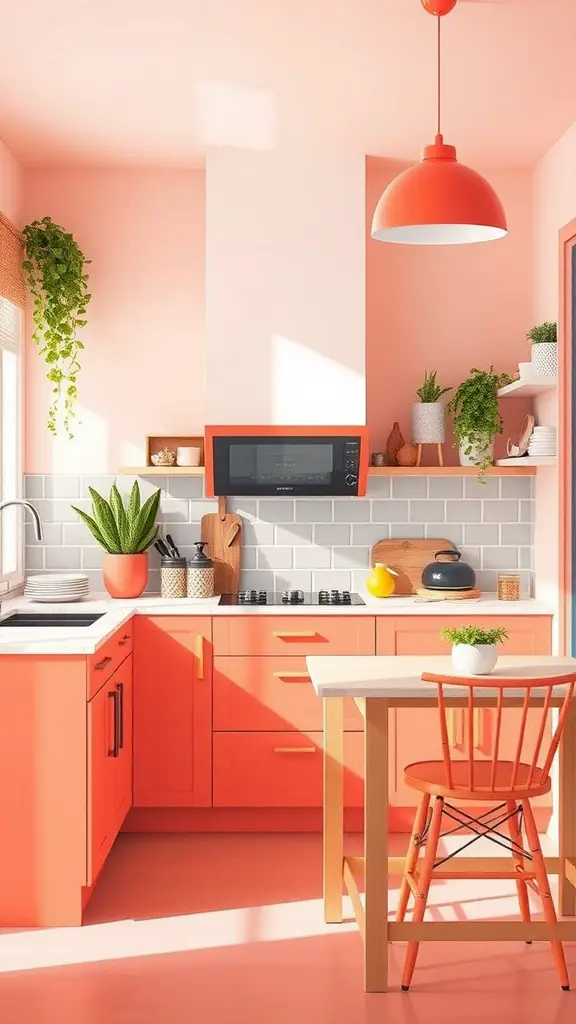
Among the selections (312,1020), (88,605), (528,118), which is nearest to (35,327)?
(88,605)

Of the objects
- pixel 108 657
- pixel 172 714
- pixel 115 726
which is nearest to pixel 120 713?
pixel 115 726

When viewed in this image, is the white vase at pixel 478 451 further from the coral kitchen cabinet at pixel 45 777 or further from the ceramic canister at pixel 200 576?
the coral kitchen cabinet at pixel 45 777

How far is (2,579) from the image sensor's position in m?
4.69

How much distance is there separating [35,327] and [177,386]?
0.71 m

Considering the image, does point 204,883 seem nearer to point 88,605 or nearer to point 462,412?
point 88,605

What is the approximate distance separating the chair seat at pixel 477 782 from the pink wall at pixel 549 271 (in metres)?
1.48

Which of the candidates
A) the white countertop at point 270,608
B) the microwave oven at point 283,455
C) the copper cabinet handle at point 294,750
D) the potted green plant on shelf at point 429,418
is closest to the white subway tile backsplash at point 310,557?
the white countertop at point 270,608

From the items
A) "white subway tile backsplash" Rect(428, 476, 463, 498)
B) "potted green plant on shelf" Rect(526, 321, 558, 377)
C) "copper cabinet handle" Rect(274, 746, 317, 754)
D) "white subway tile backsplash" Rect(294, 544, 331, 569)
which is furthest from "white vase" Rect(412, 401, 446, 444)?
"copper cabinet handle" Rect(274, 746, 317, 754)

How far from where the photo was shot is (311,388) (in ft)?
15.5

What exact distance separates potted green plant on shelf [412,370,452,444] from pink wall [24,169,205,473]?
3.31 feet

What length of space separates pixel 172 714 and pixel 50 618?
647mm

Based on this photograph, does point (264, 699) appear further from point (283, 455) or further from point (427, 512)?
point (427, 512)

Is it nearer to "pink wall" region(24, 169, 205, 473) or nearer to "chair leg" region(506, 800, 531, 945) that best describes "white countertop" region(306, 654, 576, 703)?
"chair leg" region(506, 800, 531, 945)

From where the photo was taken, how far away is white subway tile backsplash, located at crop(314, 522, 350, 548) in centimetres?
509
